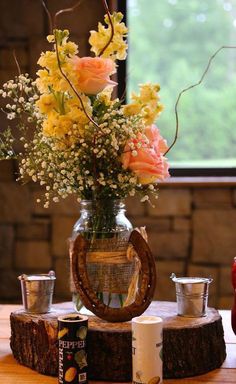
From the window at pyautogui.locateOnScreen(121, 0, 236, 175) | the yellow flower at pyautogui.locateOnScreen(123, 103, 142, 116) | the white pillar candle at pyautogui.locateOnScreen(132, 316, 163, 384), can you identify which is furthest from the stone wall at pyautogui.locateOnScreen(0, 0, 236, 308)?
the white pillar candle at pyautogui.locateOnScreen(132, 316, 163, 384)

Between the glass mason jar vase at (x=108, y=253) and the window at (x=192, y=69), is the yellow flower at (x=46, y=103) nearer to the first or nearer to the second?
the glass mason jar vase at (x=108, y=253)

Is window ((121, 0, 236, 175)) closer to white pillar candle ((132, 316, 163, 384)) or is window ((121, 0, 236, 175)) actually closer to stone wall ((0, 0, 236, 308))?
stone wall ((0, 0, 236, 308))

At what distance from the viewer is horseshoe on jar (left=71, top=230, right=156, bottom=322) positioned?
4.55ft

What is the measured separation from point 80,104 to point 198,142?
5.56 feet

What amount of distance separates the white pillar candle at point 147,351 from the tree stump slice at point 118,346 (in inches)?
4.0

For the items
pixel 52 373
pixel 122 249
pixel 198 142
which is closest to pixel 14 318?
pixel 52 373

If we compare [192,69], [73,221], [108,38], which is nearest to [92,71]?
[108,38]

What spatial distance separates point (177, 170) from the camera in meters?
2.97

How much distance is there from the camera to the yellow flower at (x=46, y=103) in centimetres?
141

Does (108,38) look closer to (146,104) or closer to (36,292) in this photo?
(146,104)

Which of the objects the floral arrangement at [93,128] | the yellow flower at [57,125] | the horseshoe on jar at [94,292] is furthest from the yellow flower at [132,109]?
the horseshoe on jar at [94,292]

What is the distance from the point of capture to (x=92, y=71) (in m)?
1.38

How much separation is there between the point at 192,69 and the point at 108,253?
1759 millimetres

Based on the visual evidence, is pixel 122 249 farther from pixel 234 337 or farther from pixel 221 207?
pixel 221 207
